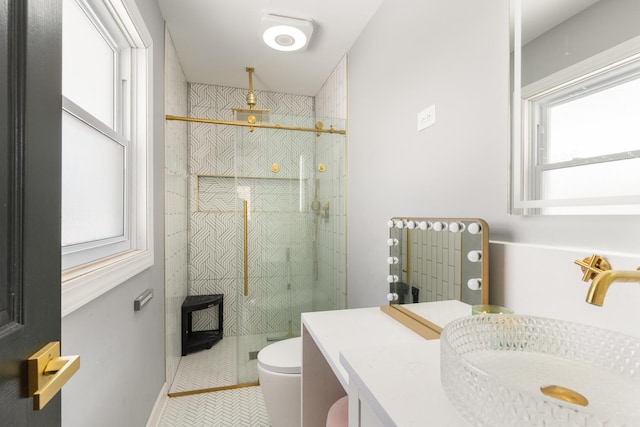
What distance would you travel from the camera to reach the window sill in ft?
2.63

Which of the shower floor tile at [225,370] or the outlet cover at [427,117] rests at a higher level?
the outlet cover at [427,117]

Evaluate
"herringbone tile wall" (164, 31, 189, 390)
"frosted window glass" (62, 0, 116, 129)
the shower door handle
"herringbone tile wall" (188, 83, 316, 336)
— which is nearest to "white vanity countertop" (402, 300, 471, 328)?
"herringbone tile wall" (188, 83, 316, 336)

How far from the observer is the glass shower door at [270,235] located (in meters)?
2.14

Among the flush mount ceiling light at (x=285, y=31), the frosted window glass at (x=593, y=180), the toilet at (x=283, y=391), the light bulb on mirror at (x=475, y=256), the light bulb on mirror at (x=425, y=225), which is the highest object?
the flush mount ceiling light at (x=285, y=31)

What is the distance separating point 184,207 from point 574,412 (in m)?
2.77

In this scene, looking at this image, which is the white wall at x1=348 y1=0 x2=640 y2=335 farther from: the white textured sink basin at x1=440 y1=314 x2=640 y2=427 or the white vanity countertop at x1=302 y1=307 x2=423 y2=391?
the white vanity countertop at x1=302 y1=307 x2=423 y2=391

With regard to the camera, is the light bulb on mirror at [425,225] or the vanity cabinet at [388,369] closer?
the vanity cabinet at [388,369]

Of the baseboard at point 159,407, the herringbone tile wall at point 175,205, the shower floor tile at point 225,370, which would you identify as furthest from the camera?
the shower floor tile at point 225,370

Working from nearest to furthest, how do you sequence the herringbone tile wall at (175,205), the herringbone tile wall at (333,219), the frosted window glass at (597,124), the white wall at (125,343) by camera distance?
the frosted window glass at (597,124)
the white wall at (125,343)
the herringbone tile wall at (175,205)
the herringbone tile wall at (333,219)

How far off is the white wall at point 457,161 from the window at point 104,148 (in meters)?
1.25

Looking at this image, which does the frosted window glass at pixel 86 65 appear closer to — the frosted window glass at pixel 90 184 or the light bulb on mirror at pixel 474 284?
the frosted window glass at pixel 90 184

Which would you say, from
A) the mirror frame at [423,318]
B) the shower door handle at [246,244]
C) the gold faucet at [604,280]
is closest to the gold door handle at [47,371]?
the gold faucet at [604,280]

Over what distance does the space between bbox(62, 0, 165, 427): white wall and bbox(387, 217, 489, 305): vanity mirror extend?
3.76ft

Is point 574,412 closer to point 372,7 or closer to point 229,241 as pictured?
point 372,7
